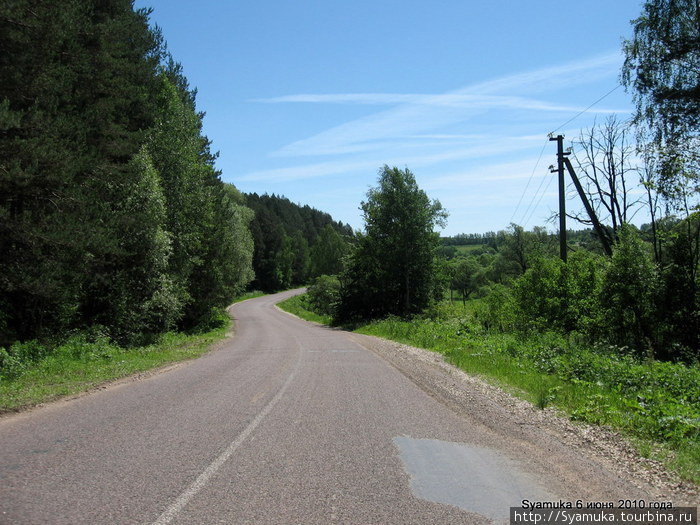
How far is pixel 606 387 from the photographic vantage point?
1026 centimetres

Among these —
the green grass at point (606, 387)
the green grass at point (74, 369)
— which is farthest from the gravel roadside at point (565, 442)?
the green grass at point (74, 369)

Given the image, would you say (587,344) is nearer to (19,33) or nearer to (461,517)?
(461,517)

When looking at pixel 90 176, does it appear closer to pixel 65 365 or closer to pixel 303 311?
pixel 65 365

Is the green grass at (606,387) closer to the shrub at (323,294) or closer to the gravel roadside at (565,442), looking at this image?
the gravel roadside at (565,442)

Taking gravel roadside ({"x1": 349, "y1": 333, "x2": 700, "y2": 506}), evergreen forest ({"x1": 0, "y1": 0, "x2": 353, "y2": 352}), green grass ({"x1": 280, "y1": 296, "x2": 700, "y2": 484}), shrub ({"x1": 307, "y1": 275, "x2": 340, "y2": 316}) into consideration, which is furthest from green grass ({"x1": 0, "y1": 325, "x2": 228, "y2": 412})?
shrub ({"x1": 307, "y1": 275, "x2": 340, "y2": 316})

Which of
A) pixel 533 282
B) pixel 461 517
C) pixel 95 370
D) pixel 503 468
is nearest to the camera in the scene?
pixel 461 517

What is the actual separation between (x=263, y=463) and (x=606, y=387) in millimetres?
7889

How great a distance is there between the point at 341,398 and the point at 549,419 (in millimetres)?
3814

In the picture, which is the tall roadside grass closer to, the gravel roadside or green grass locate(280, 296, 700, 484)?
the gravel roadside

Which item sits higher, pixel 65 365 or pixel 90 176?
pixel 90 176

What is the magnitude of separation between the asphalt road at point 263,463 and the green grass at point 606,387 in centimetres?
164

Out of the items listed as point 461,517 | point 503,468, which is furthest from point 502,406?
point 461,517

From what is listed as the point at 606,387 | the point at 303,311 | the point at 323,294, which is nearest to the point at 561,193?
the point at 606,387

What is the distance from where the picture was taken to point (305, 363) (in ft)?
51.4
